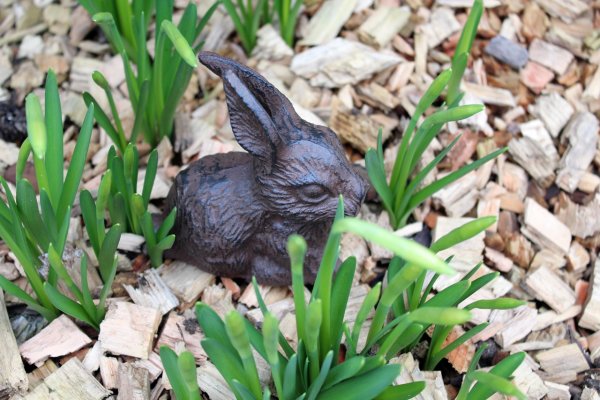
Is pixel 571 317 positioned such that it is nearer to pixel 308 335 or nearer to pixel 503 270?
pixel 503 270

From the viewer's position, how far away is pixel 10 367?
1.64 meters

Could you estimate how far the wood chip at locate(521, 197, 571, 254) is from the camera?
6.59 ft

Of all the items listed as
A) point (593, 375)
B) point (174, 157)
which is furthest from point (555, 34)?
point (174, 157)

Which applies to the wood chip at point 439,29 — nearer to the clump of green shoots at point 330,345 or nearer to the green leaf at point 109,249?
the clump of green shoots at point 330,345

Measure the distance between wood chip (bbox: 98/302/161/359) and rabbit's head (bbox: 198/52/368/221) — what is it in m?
0.47

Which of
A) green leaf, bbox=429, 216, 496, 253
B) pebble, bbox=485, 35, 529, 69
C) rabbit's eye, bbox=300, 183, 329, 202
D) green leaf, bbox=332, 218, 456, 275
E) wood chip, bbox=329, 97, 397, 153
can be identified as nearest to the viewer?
green leaf, bbox=332, 218, 456, 275

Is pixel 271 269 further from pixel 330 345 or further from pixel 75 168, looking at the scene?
pixel 75 168

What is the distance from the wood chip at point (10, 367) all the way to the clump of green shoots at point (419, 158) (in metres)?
0.99

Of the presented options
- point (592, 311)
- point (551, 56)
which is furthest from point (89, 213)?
point (551, 56)

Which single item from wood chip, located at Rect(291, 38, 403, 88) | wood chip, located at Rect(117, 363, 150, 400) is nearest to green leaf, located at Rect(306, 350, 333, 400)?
wood chip, located at Rect(117, 363, 150, 400)

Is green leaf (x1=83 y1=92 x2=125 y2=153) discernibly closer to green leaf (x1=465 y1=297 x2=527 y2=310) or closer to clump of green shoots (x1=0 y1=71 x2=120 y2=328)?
clump of green shoots (x1=0 y1=71 x2=120 y2=328)

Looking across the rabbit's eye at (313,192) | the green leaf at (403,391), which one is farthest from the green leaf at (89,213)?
the green leaf at (403,391)

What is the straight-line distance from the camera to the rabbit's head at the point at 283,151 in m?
1.46

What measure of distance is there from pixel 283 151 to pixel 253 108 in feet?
0.39
